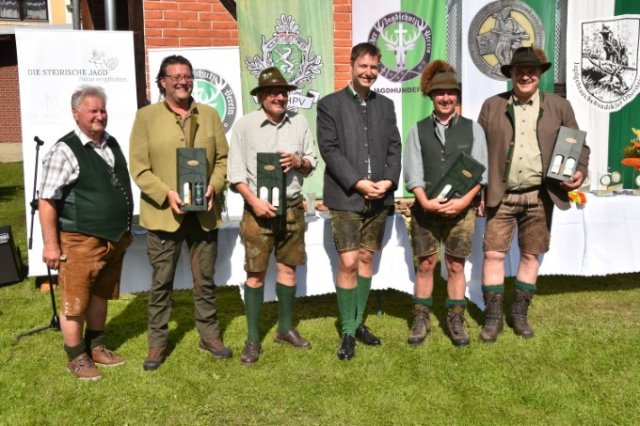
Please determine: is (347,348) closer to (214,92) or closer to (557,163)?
(557,163)

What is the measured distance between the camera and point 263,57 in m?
6.67

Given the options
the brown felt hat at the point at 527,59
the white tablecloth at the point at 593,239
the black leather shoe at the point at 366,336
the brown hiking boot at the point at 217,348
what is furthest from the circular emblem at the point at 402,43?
the brown hiking boot at the point at 217,348

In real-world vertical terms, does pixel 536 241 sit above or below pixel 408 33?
below

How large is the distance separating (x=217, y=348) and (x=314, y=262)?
95 cm

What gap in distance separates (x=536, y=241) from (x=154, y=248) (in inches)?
99.1

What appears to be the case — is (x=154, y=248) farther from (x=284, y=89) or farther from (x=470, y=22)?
(x=470, y=22)

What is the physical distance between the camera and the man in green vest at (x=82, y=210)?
324cm

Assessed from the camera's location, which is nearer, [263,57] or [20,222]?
[263,57]

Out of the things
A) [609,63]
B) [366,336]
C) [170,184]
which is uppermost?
[609,63]

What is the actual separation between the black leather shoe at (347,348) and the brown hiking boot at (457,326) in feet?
2.27

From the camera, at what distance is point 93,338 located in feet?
12.5

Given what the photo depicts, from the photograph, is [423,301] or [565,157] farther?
[423,301]

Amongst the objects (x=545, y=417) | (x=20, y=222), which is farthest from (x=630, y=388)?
(x=20, y=222)

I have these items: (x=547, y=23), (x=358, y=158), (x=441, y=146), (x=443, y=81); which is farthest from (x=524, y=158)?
(x=547, y=23)
